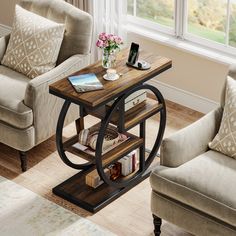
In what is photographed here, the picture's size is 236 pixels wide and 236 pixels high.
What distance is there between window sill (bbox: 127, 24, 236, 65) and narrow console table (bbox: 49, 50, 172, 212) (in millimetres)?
699

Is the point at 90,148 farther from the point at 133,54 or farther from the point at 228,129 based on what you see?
the point at 228,129

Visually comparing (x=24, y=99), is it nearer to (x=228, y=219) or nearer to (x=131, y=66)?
(x=131, y=66)

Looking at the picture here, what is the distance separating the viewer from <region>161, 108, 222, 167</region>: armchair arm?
4.38 metres

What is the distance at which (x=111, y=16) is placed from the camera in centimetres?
595

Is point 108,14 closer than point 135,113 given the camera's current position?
No

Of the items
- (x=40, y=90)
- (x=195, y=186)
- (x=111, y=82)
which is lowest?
(x=195, y=186)

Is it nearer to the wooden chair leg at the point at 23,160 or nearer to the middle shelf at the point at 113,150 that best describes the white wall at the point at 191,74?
the middle shelf at the point at 113,150

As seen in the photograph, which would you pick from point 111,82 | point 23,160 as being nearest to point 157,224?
point 111,82

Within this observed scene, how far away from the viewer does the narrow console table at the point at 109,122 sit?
4648 millimetres

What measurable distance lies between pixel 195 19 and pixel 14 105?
1627 millimetres

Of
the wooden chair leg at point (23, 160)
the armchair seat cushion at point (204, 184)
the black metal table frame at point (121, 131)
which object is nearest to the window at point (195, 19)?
the black metal table frame at point (121, 131)

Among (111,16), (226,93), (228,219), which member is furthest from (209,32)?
(228,219)

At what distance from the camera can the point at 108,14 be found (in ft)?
19.6

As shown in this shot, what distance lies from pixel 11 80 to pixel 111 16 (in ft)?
3.53
